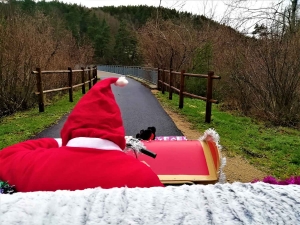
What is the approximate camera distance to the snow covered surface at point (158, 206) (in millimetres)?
863

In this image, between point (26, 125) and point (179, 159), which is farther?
point (26, 125)

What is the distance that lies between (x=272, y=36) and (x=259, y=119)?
7.48 ft

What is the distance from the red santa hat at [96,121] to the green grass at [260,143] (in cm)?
333

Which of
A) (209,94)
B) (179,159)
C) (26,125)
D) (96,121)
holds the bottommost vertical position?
(26,125)

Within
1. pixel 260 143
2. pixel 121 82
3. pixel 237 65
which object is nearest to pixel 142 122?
pixel 260 143

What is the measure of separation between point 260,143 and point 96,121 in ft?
16.6

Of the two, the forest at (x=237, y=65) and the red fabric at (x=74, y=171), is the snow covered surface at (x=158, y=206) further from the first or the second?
the forest at (x=237, y=65)

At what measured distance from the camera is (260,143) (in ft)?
19.9

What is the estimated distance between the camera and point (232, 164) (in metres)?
4.71

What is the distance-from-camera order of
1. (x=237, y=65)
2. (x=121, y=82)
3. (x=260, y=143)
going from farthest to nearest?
(x=237, y=65), (x=260, y=143), (x=121, y=82)

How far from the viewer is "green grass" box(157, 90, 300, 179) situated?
187 inches

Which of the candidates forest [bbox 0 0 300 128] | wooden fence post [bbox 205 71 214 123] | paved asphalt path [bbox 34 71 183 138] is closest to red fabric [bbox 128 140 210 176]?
paved asphalt path [bbox 34 71 183 138]

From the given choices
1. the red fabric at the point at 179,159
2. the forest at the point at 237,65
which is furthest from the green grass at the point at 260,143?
the red fabric at the point at 179,159

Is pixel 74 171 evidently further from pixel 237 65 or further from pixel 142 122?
pixel 237 65
